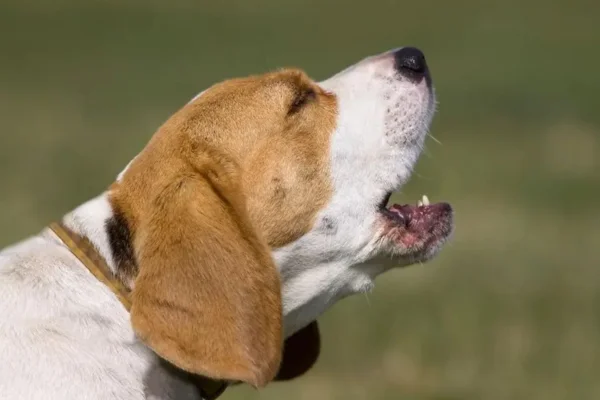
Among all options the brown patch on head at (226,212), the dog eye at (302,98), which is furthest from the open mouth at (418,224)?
the dog eye at (302,98)

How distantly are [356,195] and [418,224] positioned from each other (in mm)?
324

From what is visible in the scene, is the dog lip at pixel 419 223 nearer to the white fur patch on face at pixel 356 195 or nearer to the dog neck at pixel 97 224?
the white fur patch on face at pixel 356 195

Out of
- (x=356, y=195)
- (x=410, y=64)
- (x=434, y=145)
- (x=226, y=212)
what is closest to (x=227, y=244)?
(x=226, y=212)

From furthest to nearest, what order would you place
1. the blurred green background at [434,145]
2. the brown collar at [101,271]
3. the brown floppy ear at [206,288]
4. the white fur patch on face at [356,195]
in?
the blurred green background at [434,145] → the white fur patch on face at [356,195] → the brown collar at [101,271] → the brown floppy ear at [206,288]

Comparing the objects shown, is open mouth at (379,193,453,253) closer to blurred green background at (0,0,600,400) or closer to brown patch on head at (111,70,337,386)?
brown patch on head at (111,70,337,386)

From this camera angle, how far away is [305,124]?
457 cm

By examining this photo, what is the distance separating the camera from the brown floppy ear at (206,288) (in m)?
3.57

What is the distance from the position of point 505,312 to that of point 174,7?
27.1 metres

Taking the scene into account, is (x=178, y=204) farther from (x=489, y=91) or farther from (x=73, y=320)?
(x=489, y=91)

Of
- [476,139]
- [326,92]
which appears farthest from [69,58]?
[326,92]

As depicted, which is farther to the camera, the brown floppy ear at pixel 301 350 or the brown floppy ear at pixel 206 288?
the brown floppy ear at pixel 301 350

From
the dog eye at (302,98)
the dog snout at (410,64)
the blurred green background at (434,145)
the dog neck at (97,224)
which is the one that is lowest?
the blurred green background at (434,145)

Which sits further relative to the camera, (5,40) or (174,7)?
(174,7)

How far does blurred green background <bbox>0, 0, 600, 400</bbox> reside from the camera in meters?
7.34
